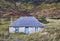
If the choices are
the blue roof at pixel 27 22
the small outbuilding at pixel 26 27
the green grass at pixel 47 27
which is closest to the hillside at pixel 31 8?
the green grass at pixel 47 27

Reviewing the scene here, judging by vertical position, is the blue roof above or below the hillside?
below

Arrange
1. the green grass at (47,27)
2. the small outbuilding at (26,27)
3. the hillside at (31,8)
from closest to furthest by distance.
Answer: the green grass at (47,27)
the small outbuilding at (26,27)
the hillside at (31,8)

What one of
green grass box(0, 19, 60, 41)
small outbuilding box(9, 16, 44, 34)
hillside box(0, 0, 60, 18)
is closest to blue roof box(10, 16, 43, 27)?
small outbuilding box(9, 16, 44, 34)

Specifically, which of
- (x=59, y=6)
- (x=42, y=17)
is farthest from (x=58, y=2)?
(x=42, y=17)

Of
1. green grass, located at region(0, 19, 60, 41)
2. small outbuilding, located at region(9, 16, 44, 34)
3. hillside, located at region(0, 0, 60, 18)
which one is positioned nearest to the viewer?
green grass, located at region(0, 19, 60, 41)

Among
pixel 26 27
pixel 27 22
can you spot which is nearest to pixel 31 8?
pixel 27 22

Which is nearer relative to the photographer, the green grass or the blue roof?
the green grass

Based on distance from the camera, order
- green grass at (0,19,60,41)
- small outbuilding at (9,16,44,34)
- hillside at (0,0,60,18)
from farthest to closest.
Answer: hillside at (0,0,60,18), small outbuilding at (9,16,44,34), green grass at (0,19,60,41)

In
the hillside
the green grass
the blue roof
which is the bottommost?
the green grass

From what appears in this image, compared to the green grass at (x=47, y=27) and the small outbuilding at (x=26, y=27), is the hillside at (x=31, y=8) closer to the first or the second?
the green grass at (x=47, y=27)

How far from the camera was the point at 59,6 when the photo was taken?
12.1 m

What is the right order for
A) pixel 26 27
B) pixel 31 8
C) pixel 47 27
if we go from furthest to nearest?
pixel 31 8 → pixel 47 27 → pixel 26 27

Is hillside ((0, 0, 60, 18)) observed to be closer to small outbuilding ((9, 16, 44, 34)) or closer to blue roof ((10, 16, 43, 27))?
blue roof ((10, 16, 43, 27))

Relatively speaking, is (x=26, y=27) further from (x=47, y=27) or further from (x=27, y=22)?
(x=47, y=27)
